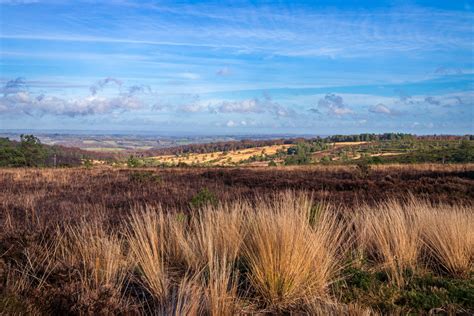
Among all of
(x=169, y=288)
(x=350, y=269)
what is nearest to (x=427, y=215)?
(x=350, y=269)

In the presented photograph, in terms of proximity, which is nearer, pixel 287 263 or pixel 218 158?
pixel 287 263

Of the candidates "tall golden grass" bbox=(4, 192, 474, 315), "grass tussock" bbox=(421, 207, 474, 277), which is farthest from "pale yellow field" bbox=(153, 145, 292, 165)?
"tall golden grass" bbox=(4, 192, 474, 315)

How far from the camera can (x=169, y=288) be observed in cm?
430

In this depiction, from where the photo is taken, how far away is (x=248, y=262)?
477cm

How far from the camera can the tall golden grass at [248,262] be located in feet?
12.7

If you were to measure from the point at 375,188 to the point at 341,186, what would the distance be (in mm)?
1701

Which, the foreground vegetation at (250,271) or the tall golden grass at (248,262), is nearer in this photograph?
the foreground vegetation at (250,271)

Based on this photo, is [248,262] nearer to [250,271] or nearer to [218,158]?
[250,271]

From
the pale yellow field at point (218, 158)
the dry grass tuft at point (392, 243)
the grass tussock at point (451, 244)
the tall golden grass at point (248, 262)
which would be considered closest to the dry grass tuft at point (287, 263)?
the tall golden grass at point (248, 262)

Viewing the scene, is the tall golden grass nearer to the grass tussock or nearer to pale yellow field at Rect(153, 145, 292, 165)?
the grass tussock

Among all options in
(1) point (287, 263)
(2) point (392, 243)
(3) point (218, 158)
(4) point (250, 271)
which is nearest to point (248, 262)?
(4) point (250, 271)

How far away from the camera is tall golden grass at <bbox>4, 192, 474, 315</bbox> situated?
3.88 metres

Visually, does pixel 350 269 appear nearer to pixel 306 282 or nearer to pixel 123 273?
pixel 306 282

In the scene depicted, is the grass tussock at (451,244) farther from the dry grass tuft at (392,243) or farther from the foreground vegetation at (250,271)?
the dry grass tuft at (392,243)
